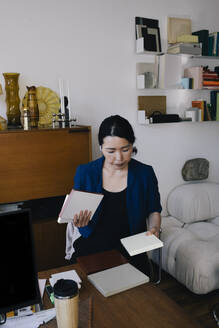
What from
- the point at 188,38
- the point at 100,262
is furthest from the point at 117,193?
the point at 188,38

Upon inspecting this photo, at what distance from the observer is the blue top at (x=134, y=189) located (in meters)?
2.12

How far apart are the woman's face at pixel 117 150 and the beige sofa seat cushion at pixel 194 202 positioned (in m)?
1.64

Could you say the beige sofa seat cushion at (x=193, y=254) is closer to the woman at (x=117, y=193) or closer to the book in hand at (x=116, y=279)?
the woman at (x=117, y=193)

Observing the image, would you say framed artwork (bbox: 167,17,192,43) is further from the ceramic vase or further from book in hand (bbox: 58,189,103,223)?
book in hand (bbox: 58,189,103,223)

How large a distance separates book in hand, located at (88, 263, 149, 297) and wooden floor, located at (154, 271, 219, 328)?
1358 millimetres

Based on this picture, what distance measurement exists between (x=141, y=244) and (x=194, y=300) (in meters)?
1.58

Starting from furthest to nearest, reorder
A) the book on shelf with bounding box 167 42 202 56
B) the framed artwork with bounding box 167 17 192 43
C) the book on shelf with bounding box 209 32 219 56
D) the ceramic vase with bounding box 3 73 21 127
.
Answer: the book on shelf with bounding box 209 32 219 56
the framed artwork with bounding box 167 17 192 43
the book on shelf with bounding box 167 42 202 56
the ceramic vase with bounding box 3 73 21 127

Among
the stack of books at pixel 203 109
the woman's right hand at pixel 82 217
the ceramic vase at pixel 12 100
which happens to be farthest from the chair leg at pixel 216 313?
the ceramic vase at pixel 12 100

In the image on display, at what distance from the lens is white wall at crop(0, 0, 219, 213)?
2.81m

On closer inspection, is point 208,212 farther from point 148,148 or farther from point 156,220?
point 156,220

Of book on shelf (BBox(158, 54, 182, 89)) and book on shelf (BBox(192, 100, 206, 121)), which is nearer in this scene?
book on shelf (BBox(158, 54, 182, 89))

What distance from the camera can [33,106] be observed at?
2664 mm

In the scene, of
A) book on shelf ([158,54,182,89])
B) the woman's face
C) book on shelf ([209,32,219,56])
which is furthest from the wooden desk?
book on shelf ([209,32,219,56])

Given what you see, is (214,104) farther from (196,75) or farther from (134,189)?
(134,189)
